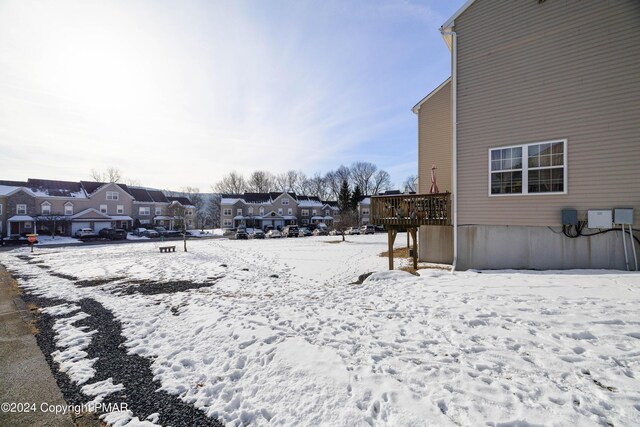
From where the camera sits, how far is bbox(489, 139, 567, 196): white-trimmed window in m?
8.38

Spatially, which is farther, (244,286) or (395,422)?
(244,286)

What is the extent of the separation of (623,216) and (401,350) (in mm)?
7843

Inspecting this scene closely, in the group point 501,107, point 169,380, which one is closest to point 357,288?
point 169,380

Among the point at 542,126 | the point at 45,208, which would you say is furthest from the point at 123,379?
the point at 45,208

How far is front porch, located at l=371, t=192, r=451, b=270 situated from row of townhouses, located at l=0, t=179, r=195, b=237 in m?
45.8

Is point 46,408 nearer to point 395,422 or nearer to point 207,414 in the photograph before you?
point 207,414

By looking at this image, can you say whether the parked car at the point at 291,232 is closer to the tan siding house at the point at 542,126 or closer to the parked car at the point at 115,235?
the parked car at the point at 115,235

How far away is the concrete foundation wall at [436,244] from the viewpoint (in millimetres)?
12258

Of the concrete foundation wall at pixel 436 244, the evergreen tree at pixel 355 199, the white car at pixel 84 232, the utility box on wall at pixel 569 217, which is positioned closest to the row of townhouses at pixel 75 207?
the white car at pixel 84 232

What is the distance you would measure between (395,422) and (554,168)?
29.9 ft

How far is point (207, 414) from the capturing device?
3.36 meters

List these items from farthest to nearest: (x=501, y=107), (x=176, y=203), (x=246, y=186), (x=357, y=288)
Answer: (x=246, y=186) < (x=176, y=203) < (x=501, y=107) < (x=357, y=288)

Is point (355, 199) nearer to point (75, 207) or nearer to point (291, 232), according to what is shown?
point (291, 232)

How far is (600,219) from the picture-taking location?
7.77m
